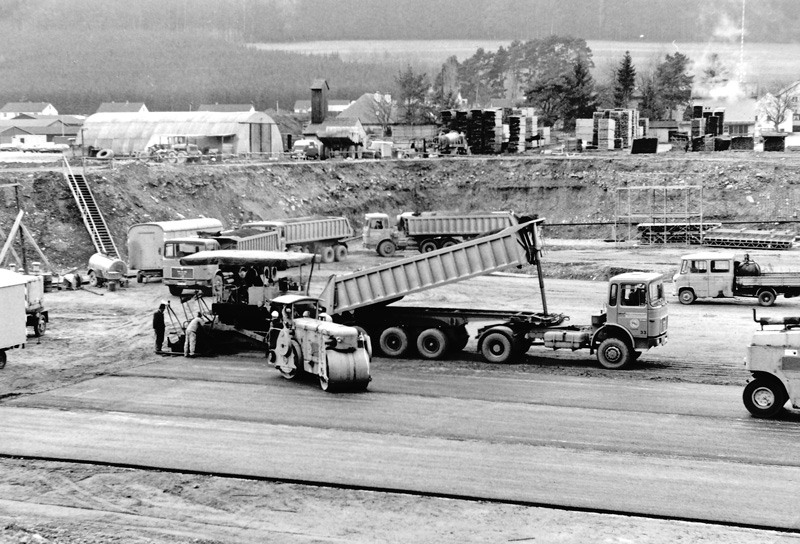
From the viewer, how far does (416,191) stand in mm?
68625

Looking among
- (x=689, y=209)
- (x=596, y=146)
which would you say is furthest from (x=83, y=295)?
(x=596, y=146)

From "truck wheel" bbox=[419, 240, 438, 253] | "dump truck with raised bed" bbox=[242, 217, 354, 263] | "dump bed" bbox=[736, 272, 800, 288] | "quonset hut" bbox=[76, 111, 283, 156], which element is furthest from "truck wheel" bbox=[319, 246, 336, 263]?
"quonset hut" bbox=[76, 111, 283, 156]

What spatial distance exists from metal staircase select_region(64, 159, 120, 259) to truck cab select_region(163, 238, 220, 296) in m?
6.96

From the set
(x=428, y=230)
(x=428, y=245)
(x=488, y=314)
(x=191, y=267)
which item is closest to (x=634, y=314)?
(x=488, y=314)

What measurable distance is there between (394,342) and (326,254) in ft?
74.6

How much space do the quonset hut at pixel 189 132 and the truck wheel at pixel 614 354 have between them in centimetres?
5488

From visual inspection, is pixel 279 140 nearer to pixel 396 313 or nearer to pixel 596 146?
pixel 596 146

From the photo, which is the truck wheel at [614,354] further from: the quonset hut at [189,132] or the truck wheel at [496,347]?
the quonset hut at [189,132]

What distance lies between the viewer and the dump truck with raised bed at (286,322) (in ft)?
72.5

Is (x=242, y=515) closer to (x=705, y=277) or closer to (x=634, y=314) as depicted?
(x=634, y=314)

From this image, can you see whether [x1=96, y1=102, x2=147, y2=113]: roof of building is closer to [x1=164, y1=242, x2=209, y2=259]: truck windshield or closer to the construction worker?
[x1=164, y1=242, x2=209, y2=259]: truck windshield

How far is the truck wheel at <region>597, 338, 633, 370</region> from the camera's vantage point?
2452cm

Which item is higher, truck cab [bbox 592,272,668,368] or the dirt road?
truck cab [bbox 592,272,668,368]

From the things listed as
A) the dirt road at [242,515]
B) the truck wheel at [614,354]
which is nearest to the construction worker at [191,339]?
the dirt road at [242,515]
